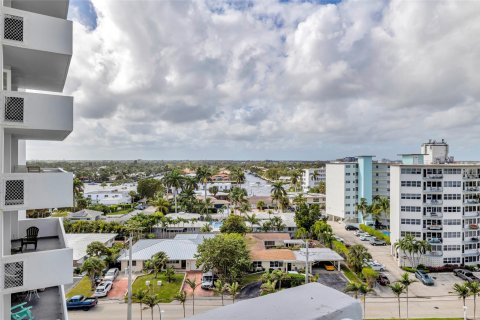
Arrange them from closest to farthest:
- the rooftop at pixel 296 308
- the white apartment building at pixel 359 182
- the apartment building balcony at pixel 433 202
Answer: the rooftop at pixel 296 308
the apartment building balcony at pixel 433 202
the white apartment building at pixel 359 182

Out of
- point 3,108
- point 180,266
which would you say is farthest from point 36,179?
point 180,266

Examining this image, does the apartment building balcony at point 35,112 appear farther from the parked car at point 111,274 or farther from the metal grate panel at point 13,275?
the parked car at point 111,274

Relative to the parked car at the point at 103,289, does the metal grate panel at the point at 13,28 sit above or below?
above

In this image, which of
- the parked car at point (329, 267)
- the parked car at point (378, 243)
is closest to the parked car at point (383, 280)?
the parked car at point (329, 267)

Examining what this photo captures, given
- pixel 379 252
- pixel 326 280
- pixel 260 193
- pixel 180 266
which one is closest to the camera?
pixel 326 280

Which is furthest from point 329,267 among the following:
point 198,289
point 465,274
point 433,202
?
point 433,202

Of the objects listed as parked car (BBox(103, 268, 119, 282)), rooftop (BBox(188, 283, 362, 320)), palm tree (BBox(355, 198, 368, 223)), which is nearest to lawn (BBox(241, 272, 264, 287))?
parked car (BBox(103, 268, 119, 282))

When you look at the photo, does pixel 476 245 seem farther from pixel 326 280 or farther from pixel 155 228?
pixel 155 228
